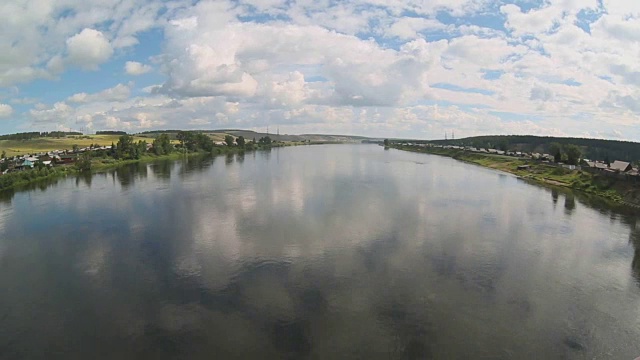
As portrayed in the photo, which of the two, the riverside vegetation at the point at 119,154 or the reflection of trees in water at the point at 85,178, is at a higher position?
the riverside vegetation at the point at 119,154

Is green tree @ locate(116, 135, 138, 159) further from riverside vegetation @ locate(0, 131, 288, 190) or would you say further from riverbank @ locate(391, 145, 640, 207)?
riverbank @ locate(391, 145, 640, 207)

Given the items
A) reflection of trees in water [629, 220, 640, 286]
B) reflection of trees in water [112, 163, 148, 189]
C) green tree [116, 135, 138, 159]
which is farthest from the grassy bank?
reflection of trees in water [629, 220, 640, 286]

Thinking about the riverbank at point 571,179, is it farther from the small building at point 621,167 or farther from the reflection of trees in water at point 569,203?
the reflection of trees in water at point 569,203

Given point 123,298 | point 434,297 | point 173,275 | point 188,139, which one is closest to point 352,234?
point 434,297

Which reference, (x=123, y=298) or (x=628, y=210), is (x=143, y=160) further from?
(x=628, y=210)

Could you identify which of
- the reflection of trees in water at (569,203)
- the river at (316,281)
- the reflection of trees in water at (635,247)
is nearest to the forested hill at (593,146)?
the reflection of trees in water at (569,203)

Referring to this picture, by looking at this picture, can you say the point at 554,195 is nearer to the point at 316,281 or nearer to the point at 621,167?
the point at 621,167
